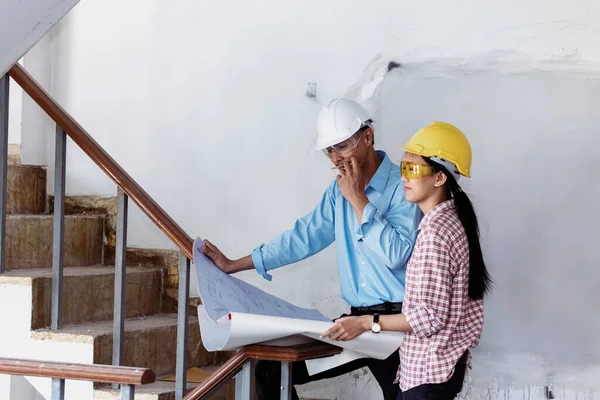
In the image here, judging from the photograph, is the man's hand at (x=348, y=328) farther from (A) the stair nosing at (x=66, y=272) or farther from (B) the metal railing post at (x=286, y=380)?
(A) the stair nosing at (x=66, y=272)

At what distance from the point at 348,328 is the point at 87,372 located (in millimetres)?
728

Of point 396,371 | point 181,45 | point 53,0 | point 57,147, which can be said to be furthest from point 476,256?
point 181,45

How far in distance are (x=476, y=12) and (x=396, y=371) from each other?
71.0 inches

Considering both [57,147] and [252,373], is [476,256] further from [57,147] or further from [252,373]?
[57,147]

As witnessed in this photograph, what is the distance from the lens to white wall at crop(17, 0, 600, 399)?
3.47 meters

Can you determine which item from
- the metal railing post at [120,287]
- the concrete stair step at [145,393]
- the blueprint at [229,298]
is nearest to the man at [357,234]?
the blueprint at [229,298]

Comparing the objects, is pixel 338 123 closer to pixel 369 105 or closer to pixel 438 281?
pixel 438 281

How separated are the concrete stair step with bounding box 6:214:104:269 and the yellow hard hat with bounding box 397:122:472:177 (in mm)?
2148

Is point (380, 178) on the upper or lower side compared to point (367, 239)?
upper

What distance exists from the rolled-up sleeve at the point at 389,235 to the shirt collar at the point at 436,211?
21 centimetres

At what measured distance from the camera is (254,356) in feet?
7.59

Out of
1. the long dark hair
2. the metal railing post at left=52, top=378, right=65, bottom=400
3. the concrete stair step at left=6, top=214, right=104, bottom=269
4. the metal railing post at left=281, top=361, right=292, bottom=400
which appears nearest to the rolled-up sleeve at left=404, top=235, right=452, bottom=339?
the long dark hair

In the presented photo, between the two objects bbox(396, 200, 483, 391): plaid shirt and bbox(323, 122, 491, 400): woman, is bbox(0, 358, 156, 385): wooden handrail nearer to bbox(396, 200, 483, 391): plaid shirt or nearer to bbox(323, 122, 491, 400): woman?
bbox(323, 122, 491, 400): woman

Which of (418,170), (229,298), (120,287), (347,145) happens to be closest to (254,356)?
(229,298)
